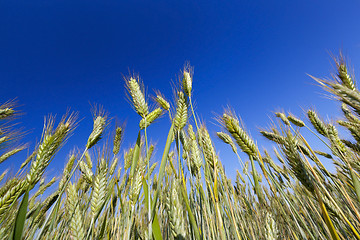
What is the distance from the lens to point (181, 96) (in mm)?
2008

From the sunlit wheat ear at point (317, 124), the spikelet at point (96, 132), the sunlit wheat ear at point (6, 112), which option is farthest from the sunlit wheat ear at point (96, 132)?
the sunlit wheat ear at point (317, 124)

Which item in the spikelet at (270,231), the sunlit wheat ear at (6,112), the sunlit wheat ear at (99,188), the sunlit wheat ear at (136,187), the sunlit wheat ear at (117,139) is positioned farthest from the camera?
the sunlit wheat ear at (117,139)

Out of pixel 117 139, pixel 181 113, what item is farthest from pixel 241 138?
pixel 117 139

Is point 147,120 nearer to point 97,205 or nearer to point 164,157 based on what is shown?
point 164,157

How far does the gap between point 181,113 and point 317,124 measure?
205 cm

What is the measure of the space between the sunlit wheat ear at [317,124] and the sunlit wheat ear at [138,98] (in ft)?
7.86

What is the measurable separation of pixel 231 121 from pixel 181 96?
2.18ft

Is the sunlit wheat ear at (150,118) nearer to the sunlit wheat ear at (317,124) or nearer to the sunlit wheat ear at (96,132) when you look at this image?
the sunlit wheat ear at (96,132)

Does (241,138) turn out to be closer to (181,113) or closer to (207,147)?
(207,147)

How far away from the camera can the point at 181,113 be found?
1881 mm

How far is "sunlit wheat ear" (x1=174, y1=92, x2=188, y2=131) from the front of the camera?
1.79 m

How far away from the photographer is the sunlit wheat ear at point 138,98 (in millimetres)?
1793

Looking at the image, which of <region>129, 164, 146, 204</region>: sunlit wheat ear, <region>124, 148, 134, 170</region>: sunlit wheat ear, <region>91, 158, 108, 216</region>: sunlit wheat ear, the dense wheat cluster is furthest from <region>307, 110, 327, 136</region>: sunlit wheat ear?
<region>91, 158, 108, 216</region>: sunlit wheat ear

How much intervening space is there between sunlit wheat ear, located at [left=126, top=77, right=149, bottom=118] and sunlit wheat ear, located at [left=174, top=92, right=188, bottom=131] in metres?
0.33
